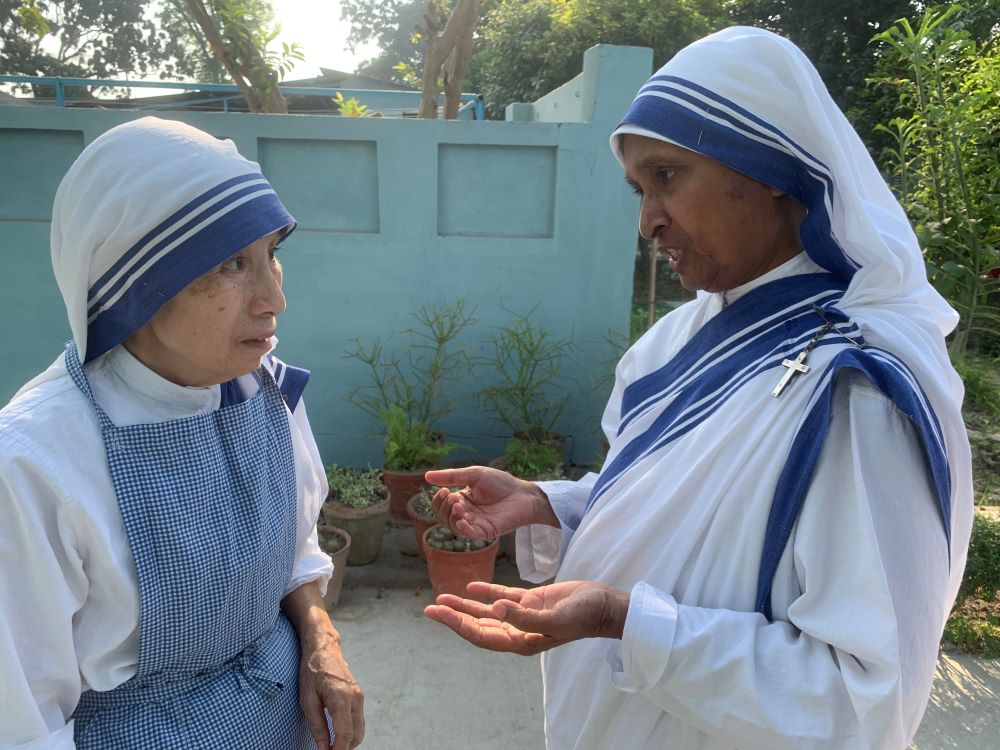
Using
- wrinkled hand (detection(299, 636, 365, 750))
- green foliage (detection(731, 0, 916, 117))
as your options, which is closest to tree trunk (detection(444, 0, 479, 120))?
wrinkled hand (detection(299, 636, 365, 750))

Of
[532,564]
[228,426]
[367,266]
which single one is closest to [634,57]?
[367,266]

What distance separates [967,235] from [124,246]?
380cm

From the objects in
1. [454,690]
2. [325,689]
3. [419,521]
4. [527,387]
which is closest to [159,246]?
[325,689]

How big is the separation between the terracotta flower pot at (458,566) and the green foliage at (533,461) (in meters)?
0.56

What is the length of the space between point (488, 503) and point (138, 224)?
0.99 meters

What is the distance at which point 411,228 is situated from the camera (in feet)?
14.5

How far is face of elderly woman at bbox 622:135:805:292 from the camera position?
4.27 ft

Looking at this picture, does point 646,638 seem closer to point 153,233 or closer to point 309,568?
point 309,568

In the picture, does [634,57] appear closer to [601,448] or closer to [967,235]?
[967,235]

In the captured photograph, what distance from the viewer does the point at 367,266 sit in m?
4.48

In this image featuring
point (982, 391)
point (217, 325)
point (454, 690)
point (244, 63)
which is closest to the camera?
point (217, 325)

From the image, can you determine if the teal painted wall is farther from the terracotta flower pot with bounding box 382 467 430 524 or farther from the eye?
the eye

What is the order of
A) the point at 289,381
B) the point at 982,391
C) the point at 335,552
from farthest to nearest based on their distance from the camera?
the point at 982,391 < the point at 335,552 < the point at 289,381

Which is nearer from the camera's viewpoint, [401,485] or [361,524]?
[361,524]
